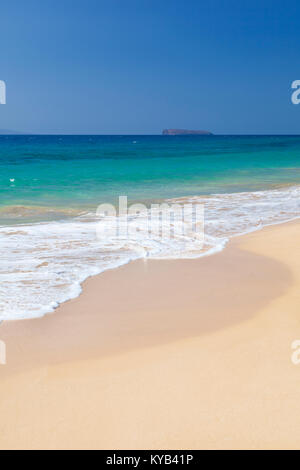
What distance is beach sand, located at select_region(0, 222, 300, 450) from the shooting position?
8.05 ft

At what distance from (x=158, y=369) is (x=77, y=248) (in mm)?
3900

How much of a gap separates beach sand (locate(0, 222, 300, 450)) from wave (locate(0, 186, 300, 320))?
379mm

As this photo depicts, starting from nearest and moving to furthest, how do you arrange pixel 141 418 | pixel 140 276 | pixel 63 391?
pixel 141 418
pixel 63 391
pixel 140 276

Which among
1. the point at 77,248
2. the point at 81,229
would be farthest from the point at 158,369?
the point at 81,229

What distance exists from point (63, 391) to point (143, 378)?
55 centimetres

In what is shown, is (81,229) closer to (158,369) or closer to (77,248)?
(77,248)

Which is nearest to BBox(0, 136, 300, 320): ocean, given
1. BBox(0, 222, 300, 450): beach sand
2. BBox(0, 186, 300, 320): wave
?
BBox(0, 186, 300, 320): wave

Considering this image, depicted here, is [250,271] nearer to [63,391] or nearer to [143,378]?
[143,378]

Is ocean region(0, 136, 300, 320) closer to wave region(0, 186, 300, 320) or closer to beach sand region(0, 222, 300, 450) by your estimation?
wave region(0, 186, 300, 320)

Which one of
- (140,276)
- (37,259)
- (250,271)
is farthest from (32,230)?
(250,271)

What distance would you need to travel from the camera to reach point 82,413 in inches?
103

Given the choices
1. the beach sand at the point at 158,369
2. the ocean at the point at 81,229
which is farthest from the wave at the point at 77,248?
the beach sand at the point at 158,369

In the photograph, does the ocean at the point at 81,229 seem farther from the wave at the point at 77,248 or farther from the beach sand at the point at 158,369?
the beach sand at the point at 158,369

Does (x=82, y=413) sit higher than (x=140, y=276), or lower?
lower
